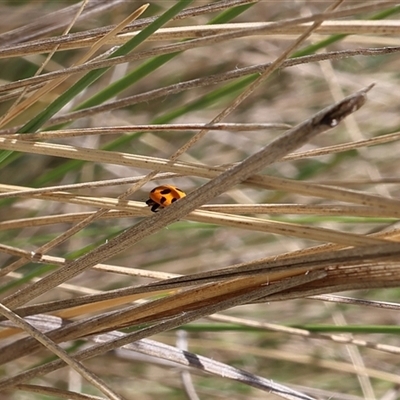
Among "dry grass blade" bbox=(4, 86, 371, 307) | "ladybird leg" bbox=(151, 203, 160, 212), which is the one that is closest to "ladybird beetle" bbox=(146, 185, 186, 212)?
"ladybird leg" bbox=(151, 203, 160, 212)

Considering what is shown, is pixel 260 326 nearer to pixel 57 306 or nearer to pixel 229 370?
pixel 229 370

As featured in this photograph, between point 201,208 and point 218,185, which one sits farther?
point 201,208

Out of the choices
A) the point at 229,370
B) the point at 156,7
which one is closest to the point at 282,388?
the point at 229,370

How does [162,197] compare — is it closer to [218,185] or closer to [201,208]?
[201,208]

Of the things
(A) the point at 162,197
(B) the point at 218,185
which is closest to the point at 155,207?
(A) the point at 162,197

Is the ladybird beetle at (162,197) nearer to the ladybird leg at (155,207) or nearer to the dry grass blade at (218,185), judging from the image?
the ladybird leg at (155,207)

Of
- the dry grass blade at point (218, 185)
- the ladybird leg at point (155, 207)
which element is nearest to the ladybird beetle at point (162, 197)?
the ladybird leg at point (155, 207)

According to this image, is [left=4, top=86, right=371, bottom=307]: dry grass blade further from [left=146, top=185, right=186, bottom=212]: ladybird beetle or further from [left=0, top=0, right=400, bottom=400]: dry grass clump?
[left=146, top=185, right=186, bottom=212]: ladybird beetle

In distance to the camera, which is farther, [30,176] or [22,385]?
[30,176]
